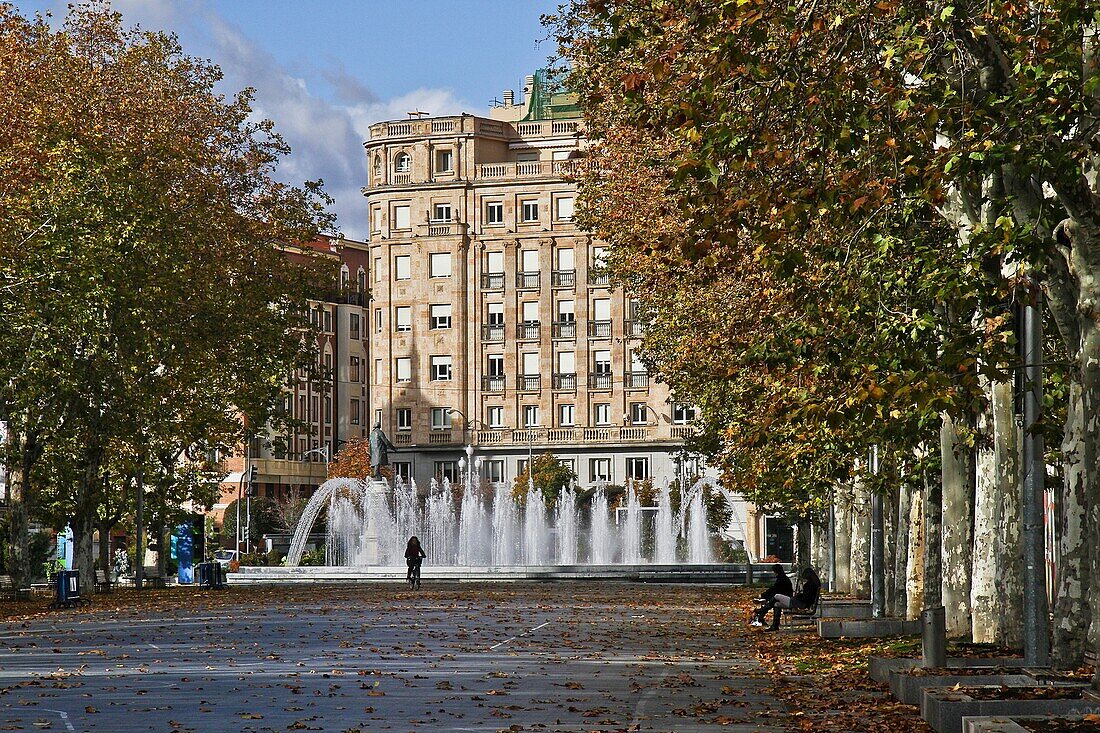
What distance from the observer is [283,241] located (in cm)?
5531

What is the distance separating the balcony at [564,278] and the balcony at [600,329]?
258 centimetres

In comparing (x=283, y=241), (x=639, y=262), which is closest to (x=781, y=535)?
(x=283, y=241)

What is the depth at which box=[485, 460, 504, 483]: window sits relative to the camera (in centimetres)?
10888

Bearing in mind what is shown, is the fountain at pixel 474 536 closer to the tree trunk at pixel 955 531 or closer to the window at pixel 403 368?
the window at pixel 403 368

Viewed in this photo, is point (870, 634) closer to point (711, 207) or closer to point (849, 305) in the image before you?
point (849, 305)

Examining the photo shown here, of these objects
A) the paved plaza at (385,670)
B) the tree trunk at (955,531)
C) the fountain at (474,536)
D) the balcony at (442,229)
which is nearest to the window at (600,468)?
the balcony at (442,229)

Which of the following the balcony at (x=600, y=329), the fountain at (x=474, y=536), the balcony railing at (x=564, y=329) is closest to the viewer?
the fountain at (x=474, y=536)

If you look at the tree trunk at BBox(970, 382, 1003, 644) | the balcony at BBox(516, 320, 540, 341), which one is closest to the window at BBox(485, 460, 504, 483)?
the balcony at BBox(516, 320, 540, 341)

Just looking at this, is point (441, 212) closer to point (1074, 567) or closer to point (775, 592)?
point (775, 592)

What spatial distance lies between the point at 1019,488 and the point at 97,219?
95.7ft

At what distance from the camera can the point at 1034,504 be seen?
16.2 meters

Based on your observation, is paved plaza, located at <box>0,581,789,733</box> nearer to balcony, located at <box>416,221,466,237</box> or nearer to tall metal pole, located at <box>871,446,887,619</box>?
tall metal pole, located at <box>871,446,887,619</box>

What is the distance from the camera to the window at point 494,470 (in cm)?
10888

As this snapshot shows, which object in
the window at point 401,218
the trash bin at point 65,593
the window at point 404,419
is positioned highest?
the window at point 401,218
